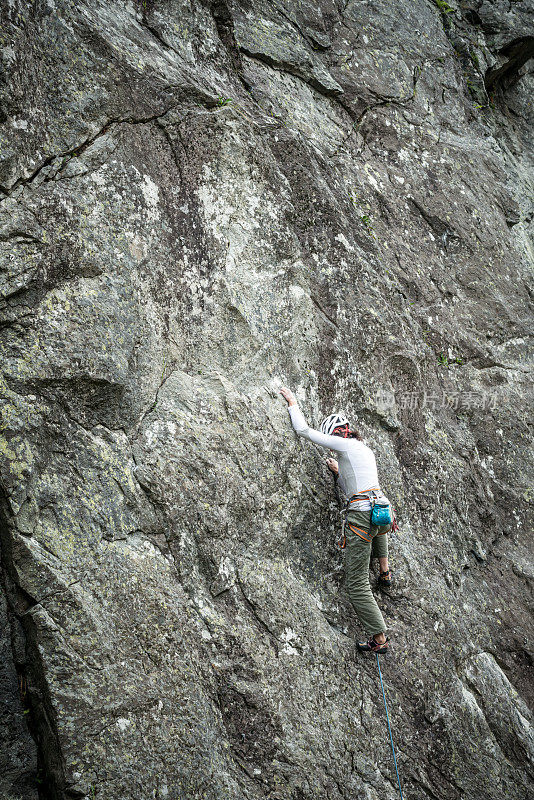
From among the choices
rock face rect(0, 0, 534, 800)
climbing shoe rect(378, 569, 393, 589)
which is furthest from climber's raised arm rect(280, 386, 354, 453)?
climbing shoe rect(378, 569, 393, 589)

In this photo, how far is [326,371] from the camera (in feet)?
24.6

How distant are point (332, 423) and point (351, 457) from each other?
45 cm

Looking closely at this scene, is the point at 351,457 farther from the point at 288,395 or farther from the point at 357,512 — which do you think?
the point at 288,395

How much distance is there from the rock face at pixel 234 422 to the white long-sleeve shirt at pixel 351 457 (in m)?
0.32

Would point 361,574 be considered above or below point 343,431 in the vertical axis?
below

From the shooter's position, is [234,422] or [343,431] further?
[343,431]

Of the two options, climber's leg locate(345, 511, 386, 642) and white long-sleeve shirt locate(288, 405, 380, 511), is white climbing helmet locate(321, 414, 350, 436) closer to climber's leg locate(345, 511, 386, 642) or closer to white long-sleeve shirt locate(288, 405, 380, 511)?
white long-sleeve shirt locate(288, 405, 380, 511)

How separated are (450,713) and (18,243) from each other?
280 inches

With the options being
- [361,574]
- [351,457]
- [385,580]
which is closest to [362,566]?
[361,574]

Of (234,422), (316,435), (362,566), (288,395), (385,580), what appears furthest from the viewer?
(385,580)

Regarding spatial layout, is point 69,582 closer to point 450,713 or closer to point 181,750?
point 181,750

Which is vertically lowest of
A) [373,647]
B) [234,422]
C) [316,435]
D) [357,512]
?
[373,647]

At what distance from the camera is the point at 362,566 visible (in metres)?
6.82

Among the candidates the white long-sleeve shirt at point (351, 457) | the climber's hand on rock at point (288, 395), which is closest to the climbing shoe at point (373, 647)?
the white long-sleeve shirt at point (351, 457)
